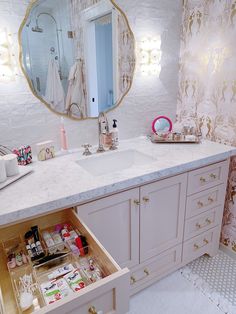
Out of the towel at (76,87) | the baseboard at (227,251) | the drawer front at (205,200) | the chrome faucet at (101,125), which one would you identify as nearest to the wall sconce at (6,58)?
the towel at (76,87)

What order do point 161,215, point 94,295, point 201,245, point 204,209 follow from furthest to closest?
point 201,245
point 204,209
point 161,215
point 94,295

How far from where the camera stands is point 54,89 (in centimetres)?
146

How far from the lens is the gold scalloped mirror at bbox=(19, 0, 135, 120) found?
1.34 m

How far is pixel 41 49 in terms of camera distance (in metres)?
1.36

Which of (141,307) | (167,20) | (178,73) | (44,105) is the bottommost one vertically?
(141,307)

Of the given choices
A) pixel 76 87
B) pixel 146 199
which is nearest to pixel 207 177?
pixel 146 199

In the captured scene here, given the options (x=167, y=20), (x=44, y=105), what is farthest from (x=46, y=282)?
(x=167, y=20)

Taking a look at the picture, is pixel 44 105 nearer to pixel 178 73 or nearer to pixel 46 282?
pixel 46 282

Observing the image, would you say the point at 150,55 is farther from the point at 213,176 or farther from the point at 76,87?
the point at 213,176

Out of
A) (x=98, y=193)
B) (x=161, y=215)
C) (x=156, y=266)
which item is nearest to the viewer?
(x=98, y=193)

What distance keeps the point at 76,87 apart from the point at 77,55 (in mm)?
193

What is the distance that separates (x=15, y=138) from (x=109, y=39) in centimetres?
90

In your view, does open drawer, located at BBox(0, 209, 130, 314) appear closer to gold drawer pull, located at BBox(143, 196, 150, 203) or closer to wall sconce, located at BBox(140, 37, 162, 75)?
gold drawer pull, located at BBox(143, 196, 150, 203)

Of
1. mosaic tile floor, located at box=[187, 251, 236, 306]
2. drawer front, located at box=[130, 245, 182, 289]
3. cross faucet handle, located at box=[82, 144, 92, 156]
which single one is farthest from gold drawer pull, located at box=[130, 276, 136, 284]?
cross faucet handle, located at box=[82, 144, 92, 156]
